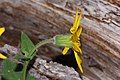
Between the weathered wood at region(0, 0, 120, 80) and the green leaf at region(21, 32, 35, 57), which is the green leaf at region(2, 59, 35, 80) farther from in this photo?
the weathered wood at region(0, 0, 120, 80)

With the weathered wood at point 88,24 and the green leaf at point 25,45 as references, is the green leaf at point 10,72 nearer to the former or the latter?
the green leaf at point 25,45

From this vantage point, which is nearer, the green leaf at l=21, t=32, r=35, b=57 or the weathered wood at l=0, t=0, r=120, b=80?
the green leaf at l=21, t=32, r=35, b=57

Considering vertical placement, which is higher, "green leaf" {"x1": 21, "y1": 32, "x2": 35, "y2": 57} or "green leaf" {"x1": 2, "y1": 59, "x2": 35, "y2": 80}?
"green leaf" {"x1": 21, "y1": 32, "x2": 35, "y2": 57}

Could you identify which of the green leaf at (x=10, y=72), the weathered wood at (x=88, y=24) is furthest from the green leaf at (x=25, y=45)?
the weathered wood at (x=88, y=24)

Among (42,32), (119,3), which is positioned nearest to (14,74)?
(42,32)

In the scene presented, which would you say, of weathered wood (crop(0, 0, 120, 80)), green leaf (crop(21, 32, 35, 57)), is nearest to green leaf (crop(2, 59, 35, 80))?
green leaf (crop(21, 32, 35, 57))

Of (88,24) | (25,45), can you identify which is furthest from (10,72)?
(88,24)

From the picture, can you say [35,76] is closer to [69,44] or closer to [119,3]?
[69,44]

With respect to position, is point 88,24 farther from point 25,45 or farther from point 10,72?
point 10,72
